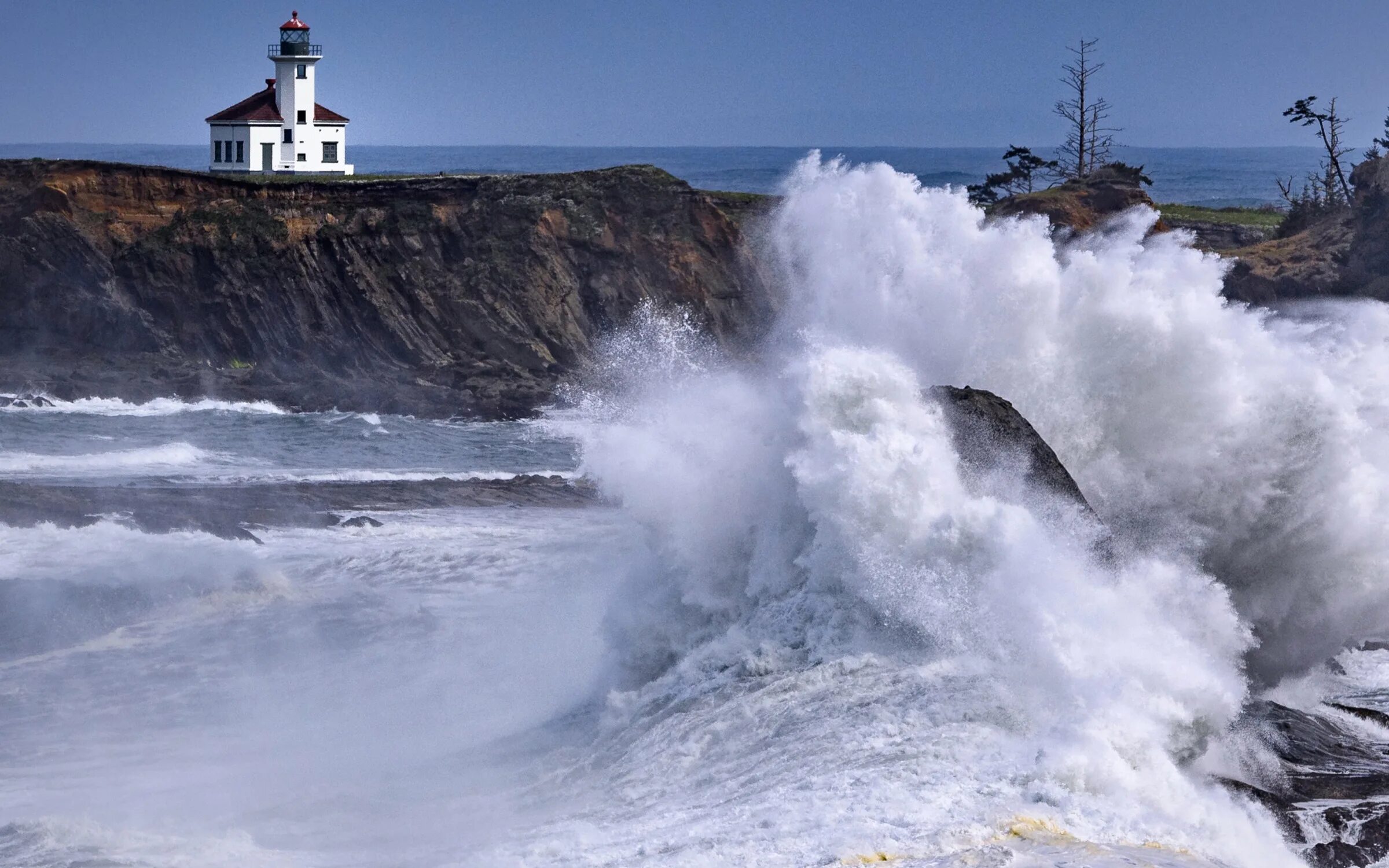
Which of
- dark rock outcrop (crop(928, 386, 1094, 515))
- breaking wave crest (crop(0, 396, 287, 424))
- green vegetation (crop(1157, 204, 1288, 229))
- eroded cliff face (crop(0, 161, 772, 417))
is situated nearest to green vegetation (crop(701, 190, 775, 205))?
eroded cliff face (crop(0, 161, 772, 417))

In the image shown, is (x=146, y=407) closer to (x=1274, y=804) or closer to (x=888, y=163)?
(x=1274, y=804)

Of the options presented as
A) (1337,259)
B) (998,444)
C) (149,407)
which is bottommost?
(149,407)

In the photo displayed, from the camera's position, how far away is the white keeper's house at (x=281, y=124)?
43.7 meters

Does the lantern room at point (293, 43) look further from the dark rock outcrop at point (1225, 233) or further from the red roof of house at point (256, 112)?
the dark rock outcrop at point (1225, 233)

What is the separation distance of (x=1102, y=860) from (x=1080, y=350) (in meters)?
7.22

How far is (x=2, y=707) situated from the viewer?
12.1 m

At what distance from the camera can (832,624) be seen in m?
11.0

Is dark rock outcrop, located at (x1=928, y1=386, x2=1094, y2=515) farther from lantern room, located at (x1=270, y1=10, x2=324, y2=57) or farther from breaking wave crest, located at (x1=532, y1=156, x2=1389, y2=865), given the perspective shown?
lantern room, located at (x1=270, y1=10, x2=324, y2=57)

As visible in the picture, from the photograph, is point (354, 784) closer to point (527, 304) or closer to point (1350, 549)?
point (1350, 549)

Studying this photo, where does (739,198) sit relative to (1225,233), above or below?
above

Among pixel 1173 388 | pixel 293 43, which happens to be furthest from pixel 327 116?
pixel 1173 388

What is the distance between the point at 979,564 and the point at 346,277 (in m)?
25.5

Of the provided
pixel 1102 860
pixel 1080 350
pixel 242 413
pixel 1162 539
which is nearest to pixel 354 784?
pixel 1102 860

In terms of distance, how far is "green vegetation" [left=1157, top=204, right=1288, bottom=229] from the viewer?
132 ft
